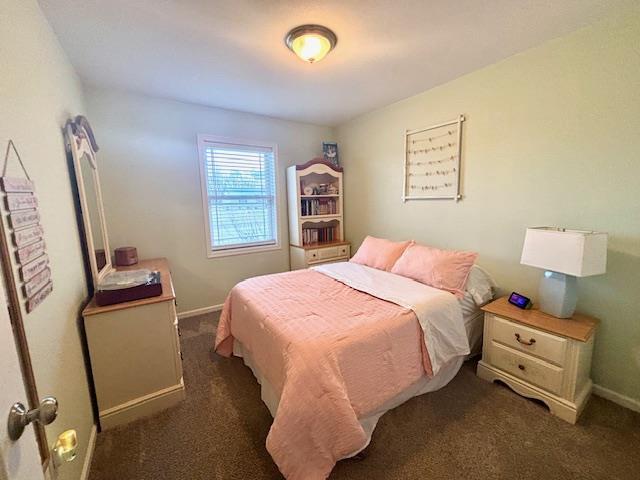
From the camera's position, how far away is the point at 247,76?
2.32m

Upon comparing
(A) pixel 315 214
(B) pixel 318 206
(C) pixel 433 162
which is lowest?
(A) pixel 315 214

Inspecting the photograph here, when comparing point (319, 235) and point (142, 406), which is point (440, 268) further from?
point (142, 406)

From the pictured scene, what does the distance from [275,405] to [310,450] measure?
0.43 metres

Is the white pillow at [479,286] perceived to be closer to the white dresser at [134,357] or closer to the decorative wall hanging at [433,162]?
the decorative wall hanging at [433,162]

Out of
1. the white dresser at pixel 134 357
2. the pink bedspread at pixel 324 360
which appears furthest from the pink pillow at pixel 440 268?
the white dresser at pixel 134 357

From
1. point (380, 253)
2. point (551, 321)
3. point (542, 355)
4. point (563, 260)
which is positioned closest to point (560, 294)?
point (551, 321)

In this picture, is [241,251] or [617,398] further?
[241,251]

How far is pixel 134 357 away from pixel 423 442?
5.96ft

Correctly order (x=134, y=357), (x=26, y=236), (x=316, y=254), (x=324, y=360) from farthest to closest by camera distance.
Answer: (x=316, y=254), (x=134, y=357), (x=324, y=360), (x=26, y=236)

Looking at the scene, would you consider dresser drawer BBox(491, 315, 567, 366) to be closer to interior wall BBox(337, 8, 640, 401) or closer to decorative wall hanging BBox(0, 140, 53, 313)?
interior wall BBox(337, 8, 640, 401)

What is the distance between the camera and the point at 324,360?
133 cm

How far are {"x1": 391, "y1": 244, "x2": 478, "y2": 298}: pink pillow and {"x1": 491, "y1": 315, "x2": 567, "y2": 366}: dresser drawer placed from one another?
338 millimetres

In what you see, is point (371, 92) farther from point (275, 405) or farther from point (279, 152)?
point (275, 405)

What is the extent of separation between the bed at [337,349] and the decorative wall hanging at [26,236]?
1.06 metres
